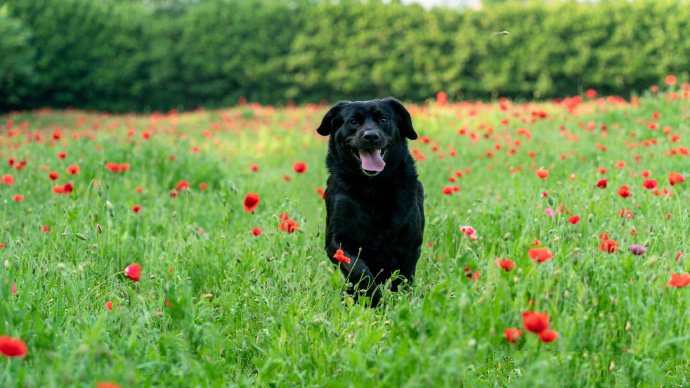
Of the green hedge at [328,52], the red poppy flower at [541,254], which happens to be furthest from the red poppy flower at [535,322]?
the green hedge at [328,52]

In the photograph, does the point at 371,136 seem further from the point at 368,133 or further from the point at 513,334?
the point at 513,334

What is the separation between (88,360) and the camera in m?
1.98

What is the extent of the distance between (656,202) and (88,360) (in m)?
3.69

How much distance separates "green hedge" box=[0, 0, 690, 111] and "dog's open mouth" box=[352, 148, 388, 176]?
16415 mm

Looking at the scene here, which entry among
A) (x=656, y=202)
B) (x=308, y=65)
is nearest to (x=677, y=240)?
(x=656, y=202)

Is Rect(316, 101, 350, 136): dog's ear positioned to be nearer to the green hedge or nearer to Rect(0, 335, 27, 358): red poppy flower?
Rect(0, 335, 27, 358): red poppy flower

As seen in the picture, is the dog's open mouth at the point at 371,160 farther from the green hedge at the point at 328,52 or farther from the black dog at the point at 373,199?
the green hedge at the point at 328,52

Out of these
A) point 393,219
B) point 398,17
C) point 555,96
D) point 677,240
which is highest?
point 398,17

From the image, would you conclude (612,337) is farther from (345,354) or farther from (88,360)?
(88,360)

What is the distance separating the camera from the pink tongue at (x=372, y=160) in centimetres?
363

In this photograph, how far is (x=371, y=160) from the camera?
3.66 metres

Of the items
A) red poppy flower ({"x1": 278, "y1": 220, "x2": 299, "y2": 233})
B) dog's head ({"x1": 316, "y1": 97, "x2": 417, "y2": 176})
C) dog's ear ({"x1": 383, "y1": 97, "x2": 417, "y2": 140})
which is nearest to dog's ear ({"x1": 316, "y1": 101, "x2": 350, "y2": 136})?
dog's head ({"x1": 316, "y1": 97, "x2": 417, "y2": 176})

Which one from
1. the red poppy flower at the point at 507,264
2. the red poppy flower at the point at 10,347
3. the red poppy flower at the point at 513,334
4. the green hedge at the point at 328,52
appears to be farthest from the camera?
the green hedge at the point at 328,52

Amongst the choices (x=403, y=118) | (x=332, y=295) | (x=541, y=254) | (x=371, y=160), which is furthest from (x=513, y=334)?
(x=403, y=118)
